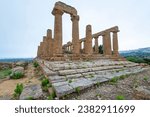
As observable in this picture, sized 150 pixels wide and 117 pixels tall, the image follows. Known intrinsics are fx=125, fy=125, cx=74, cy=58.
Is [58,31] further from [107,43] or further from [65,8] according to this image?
[107,43]

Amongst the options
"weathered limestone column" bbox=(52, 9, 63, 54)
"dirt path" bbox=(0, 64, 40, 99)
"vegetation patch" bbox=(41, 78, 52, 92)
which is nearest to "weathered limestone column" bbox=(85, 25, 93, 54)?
"weathered limestone column" bbox=(52, 9, 63, 54)

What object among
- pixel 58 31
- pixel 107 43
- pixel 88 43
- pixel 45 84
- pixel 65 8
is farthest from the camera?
pixel 107 43

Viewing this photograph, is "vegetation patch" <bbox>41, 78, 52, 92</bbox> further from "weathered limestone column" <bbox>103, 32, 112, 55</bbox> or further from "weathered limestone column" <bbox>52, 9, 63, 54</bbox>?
"weathered limestone column" <bbox>103, 32, 112, 55</bbox>

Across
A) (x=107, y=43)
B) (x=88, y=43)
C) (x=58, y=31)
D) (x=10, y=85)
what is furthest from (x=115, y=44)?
(x=10, y=85)

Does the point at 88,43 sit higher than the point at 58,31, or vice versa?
the point at 58,31

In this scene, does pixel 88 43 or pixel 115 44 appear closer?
pixel 88 43

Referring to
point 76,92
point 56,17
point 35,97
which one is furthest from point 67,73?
point 56,17

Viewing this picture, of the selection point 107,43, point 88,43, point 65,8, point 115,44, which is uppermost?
point 65,8

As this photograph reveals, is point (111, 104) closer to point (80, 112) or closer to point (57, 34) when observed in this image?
point (80, 112)

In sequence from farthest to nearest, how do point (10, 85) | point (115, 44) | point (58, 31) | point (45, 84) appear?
point (115, 44) → point (58, 31) → point (10, 85) → point (45, 84)

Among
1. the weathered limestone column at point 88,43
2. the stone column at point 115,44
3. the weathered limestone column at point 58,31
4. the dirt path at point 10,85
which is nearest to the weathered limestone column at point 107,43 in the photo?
the stone column at point 115,44

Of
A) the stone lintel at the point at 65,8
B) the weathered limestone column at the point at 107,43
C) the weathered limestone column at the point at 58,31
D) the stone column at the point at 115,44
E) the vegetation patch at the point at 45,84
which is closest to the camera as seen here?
the vegetation patch at the point at 45,84

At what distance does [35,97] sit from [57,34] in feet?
31.4

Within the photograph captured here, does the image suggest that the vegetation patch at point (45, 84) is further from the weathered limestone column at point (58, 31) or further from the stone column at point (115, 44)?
the stone column at point (115, 44)
